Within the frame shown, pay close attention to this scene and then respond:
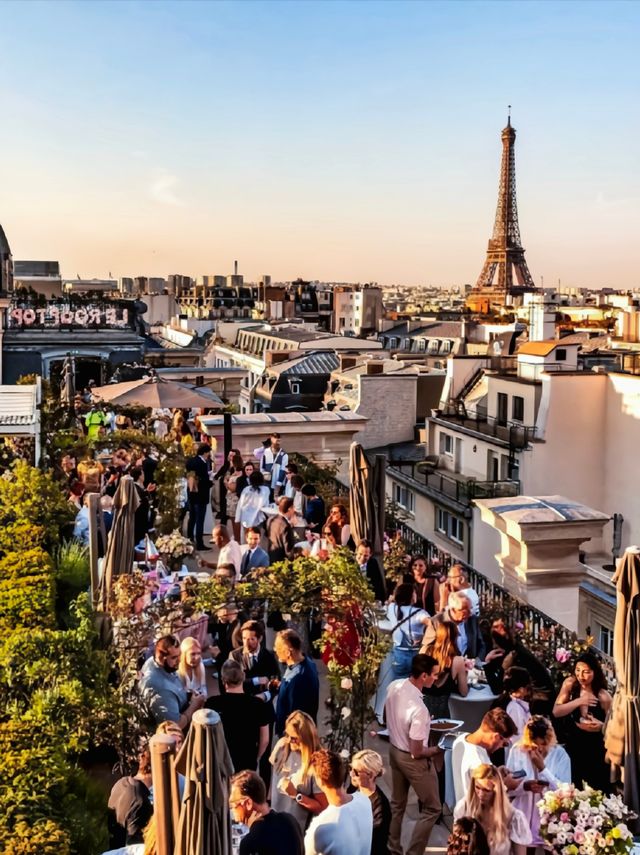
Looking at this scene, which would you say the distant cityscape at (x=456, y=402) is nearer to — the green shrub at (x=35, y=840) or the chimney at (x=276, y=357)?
the chimney at (x=276, y=357)

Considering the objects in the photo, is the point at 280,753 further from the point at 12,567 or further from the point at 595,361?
the point at 595,361

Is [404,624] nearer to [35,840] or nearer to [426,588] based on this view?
[426,588]

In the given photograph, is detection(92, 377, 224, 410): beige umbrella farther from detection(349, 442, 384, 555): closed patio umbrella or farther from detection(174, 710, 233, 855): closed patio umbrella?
detection(174, 710, 233, 855): closed patio umbrella

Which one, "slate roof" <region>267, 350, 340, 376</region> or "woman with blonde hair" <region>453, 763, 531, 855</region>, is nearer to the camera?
"woman with blonde hair" <region>453, 763, 531, 855</region>

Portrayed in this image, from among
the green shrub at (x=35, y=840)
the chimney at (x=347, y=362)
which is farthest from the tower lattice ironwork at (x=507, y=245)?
the green shrub at (x=35, y=840)

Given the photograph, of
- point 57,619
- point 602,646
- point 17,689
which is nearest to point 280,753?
point 17,689

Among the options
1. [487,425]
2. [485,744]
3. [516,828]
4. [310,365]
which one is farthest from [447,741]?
[310,365]

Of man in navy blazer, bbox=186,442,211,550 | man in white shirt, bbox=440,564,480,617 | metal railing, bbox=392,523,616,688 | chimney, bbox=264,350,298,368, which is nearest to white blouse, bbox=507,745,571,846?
metal railing, bbox=392,523,616,688
